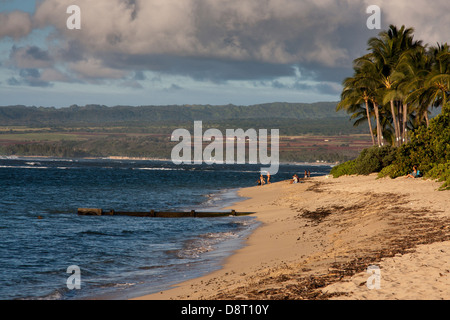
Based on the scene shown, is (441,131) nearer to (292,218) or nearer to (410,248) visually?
(292,218)

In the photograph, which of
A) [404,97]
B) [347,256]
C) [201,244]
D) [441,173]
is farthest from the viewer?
[404,97]

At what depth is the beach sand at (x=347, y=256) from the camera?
11.8 m

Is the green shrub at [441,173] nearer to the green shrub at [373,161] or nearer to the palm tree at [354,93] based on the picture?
the green shrub at [373,161]

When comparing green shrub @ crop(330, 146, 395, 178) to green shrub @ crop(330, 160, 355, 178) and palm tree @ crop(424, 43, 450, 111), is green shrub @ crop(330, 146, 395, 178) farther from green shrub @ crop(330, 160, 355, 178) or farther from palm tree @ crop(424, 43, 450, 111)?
palm tree @ crop(424, 43, 450, 111)

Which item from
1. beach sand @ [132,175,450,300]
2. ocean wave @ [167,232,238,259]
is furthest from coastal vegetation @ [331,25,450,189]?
ocean wave @ [167,232,238,259]

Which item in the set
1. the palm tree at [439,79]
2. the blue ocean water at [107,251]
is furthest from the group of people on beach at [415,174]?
the blue ocean water at [107,251]

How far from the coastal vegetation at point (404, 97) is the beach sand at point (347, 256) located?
10.2m

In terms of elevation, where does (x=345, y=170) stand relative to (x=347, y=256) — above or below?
above

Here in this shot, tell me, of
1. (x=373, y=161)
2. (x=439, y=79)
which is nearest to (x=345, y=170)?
(x=373, y=161)

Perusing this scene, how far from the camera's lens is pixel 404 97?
55031mm

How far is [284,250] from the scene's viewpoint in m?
20.3

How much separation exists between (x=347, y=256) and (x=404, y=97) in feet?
142

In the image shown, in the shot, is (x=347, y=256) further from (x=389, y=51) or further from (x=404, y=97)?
(x=389, y=51)
